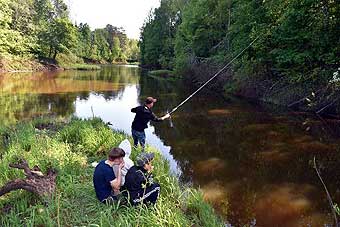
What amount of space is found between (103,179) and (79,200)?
2.40ft

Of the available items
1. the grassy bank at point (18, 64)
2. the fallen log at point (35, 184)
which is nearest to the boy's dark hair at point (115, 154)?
the fallen log at point (35, 184)

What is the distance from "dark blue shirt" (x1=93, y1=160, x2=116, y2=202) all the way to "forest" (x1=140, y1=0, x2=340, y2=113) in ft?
16.7

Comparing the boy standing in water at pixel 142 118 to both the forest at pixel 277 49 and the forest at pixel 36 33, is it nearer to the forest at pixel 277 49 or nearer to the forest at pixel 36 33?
the forest at pixel 277 49

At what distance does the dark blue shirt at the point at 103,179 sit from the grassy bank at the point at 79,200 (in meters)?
0.20

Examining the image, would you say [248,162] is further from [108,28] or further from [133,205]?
[108,28]

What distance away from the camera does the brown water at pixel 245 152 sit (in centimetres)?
731

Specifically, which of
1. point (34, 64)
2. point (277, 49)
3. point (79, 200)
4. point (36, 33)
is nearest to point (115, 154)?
point (79, 200)

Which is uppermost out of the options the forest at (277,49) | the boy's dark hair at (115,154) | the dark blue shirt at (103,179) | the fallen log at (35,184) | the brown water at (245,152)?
the forest at (277,49)

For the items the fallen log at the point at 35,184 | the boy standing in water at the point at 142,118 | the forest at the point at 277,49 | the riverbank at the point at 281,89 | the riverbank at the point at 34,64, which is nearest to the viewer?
the fallen log at the point at 35,184

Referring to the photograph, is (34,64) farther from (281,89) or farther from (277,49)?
(277,49)

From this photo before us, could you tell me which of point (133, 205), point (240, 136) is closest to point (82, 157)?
point (133, 205)

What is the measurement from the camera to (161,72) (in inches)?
2047

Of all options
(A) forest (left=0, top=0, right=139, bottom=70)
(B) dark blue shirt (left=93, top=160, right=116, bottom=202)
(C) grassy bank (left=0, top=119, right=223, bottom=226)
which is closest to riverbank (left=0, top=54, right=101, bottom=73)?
(A) forest (left=0, top=0, right=139, bottom=70)

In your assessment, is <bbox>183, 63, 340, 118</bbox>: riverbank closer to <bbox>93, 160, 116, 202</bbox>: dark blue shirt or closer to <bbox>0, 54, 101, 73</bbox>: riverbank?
<bbox>93, 160, 116, 202</bbox>: dark blue shirt
